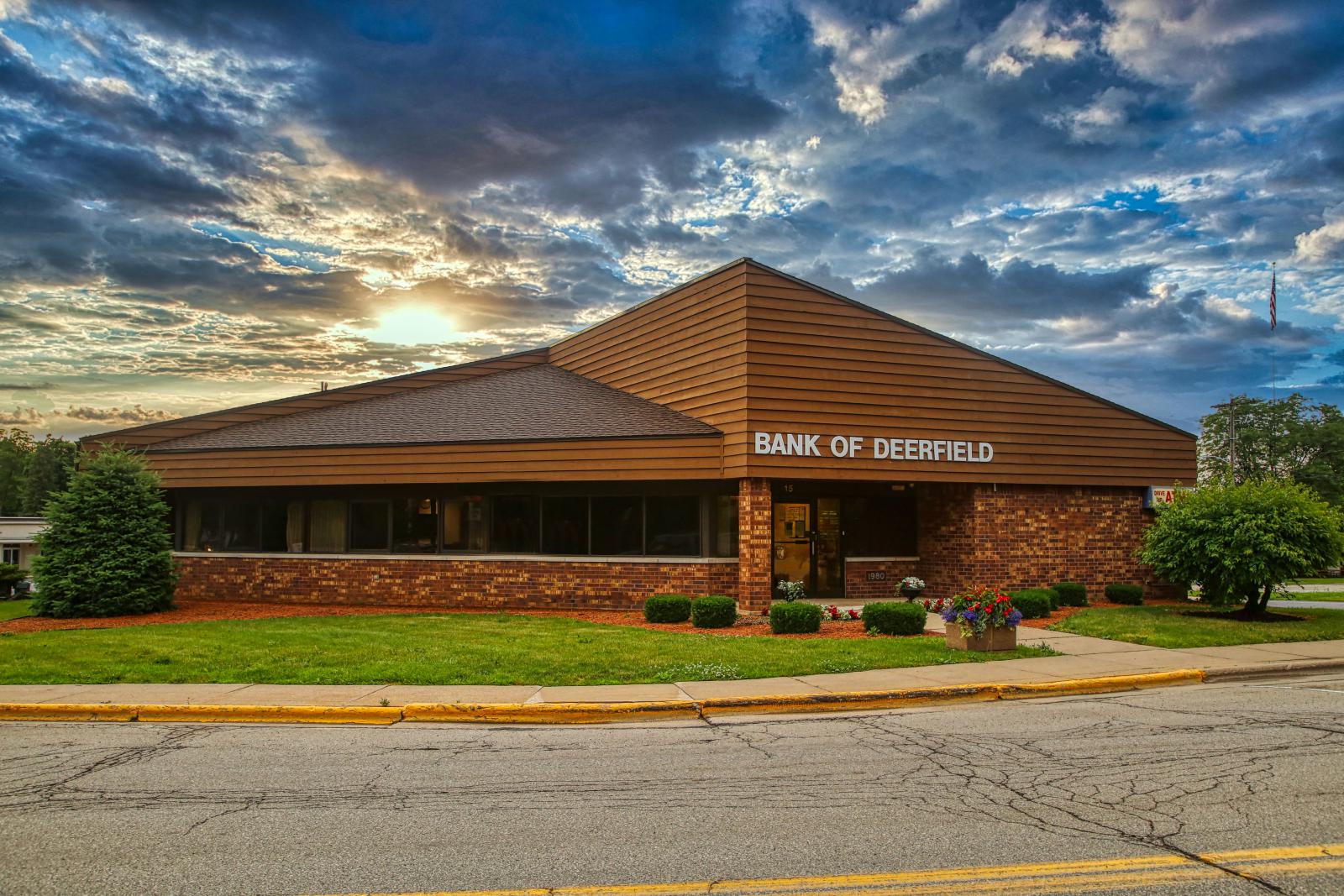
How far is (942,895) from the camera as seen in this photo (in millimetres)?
4840

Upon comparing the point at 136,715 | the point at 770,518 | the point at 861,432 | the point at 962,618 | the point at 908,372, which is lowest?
the point at 136,715

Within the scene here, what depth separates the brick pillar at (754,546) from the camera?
59.9ft

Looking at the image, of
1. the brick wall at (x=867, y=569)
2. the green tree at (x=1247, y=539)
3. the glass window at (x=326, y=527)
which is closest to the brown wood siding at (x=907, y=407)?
the brick wall at (x=867, y=569)

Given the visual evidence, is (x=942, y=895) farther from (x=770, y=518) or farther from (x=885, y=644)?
(x=770, y=518)

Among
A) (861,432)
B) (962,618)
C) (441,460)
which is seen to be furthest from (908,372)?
(441,460)

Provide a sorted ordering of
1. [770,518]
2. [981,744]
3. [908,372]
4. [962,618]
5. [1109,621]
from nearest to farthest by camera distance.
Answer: [981,744]
[962,618]
[1109,621]
[770,518]
[908,372]

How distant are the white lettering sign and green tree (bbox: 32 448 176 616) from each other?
1282 centimetres

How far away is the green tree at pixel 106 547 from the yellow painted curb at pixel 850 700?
14.5 metres

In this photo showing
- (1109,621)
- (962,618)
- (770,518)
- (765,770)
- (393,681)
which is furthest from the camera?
(770,518)

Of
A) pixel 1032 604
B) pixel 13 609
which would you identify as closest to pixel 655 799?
pixel 1032 604

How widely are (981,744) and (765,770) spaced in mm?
2180

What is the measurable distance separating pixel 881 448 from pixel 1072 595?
16.5ft

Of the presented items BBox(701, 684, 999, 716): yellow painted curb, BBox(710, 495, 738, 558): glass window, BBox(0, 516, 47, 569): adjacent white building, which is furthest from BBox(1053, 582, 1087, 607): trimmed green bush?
BBox(0, 516, 47, 569): adjacent white building

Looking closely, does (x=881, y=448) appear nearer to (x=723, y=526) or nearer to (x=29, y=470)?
(x=723, y=526)
